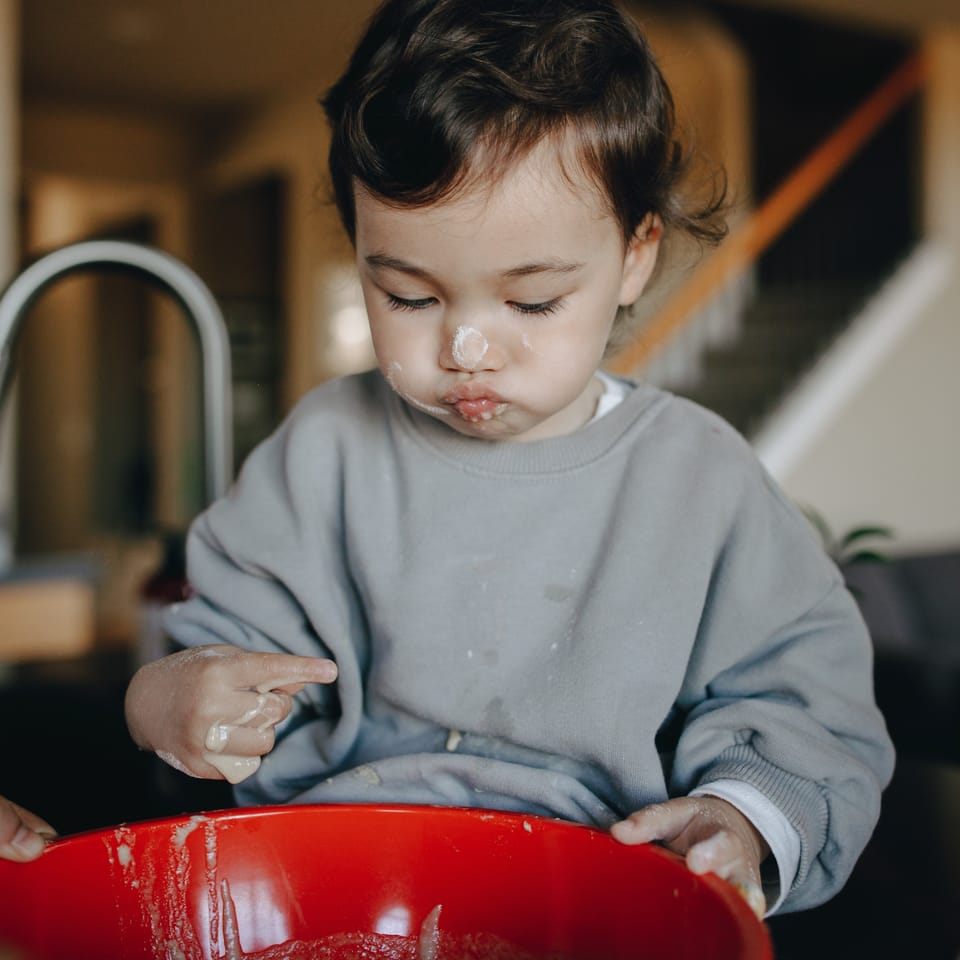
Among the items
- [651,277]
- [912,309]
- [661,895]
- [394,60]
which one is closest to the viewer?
[661,895]

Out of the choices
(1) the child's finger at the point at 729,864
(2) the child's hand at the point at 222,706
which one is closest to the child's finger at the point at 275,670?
(2) the child's hand at the point at 222,706

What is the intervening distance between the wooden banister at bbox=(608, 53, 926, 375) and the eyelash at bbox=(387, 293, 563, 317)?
382 cm

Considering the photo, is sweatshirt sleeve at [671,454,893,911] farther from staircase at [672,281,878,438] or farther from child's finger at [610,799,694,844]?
staircase at [672,281,878,438]

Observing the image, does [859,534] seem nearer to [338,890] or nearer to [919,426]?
[338,890]

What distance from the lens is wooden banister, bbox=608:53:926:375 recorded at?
15.2 ft

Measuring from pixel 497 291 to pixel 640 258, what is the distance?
6.7 inches

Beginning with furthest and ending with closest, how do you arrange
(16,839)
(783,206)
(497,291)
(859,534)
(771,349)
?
(771,349) → (783,206) → (859,534) → (497,291) → (16,839)

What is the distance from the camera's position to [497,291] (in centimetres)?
61

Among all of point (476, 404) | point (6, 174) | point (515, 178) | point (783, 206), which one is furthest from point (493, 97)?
point (783, 206)

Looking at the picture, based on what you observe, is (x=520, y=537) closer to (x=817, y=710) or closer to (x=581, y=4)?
(x=817, y=710)

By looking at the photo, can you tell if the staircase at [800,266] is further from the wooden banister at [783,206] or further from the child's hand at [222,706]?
the child's hand at [222,706]

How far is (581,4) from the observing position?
668mm

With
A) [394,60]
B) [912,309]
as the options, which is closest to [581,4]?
[394,60]

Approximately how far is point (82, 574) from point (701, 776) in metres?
2.50
